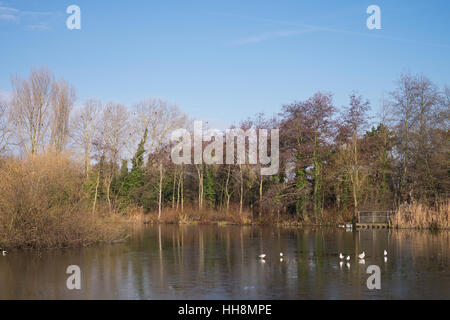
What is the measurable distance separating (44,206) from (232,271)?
30.0 ft

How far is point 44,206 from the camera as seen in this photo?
65.5 feet

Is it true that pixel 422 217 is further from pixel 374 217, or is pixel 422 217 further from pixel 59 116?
pixel 59 116

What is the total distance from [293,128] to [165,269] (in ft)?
80.4

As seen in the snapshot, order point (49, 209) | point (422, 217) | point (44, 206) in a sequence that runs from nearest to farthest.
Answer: point (44, 206)
point (49, 209)
point (422, 217)

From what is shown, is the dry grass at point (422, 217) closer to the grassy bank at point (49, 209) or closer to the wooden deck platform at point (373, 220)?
the wooden deck platform at point (373, 220)

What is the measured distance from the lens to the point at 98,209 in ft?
78.1

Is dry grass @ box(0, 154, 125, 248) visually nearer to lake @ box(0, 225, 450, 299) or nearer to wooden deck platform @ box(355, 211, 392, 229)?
lake @ box(0, 225, 450, 299)

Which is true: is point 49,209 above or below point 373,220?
above

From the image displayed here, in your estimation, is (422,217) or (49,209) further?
(422,217)

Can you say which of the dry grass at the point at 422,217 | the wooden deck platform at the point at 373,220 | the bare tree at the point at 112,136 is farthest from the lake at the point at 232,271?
the bare tree at the point at 112,136

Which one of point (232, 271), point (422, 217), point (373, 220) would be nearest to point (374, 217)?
point (373, 220)

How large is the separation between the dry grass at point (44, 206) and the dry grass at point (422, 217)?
19.5m
